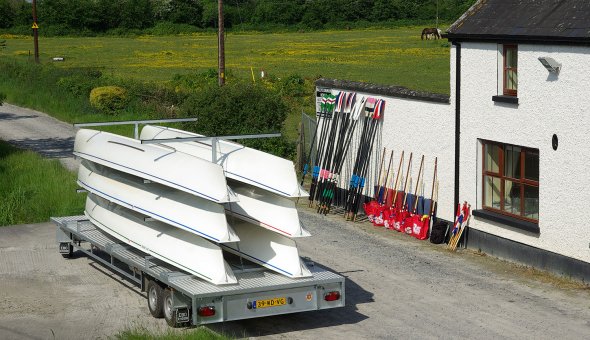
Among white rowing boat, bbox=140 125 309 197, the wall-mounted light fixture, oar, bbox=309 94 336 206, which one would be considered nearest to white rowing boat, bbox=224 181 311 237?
white rowing boat, bbox=140 125 309 197

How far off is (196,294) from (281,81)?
31294mm

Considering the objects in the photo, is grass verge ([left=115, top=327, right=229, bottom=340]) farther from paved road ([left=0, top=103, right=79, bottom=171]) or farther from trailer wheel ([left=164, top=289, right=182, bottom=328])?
paved road ([left=0, top=103, right=79, bottom=171])

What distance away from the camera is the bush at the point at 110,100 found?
118ft

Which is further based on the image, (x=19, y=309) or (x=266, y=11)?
(x=266, y=11)

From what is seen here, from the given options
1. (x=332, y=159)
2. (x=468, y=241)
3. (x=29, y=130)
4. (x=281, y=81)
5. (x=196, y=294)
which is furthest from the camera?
(x=281, y=81)

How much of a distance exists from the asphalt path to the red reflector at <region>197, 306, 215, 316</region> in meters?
0.88

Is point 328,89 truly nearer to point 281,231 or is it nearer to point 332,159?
point 332,159

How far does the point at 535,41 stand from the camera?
15.9 m

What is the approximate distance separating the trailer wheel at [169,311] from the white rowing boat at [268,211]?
51.7 inches

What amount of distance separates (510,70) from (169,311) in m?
7.45

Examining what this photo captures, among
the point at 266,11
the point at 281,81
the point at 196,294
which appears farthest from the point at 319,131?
the point at 266,11

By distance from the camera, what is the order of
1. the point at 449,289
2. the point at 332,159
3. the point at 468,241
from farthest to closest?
the point at 332,159
the point at 468,241
the point at 449,289

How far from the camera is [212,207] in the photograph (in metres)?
12.4

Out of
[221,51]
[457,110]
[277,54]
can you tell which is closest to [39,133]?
[221,51]
